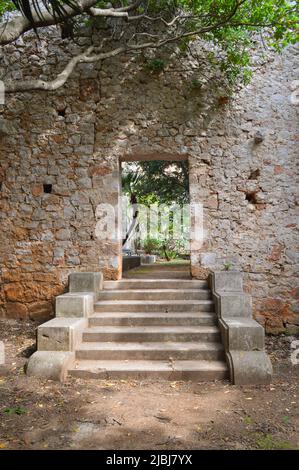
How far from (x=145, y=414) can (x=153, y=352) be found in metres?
0.98

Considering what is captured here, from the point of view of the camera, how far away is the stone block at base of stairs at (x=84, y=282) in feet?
15.6

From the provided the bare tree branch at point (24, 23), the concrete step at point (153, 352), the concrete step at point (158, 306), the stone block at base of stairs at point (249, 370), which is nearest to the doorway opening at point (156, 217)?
the concrete step at point (158, 306)

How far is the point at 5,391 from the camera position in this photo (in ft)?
10.5

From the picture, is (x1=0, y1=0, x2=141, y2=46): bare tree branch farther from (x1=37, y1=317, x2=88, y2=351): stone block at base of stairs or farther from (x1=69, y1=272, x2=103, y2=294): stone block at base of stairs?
(x1=69, y1=272, x2=103, y2=294): stone block at base of stairs

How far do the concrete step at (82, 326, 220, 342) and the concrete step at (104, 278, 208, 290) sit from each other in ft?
3.04

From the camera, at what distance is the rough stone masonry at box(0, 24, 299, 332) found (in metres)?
5.09

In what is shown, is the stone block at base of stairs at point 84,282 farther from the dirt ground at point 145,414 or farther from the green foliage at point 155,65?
the green foliage at point 155,65

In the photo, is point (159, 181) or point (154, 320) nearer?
point (154, 320)

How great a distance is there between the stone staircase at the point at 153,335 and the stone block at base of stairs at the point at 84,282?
15 centimetres

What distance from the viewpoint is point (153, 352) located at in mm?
3746

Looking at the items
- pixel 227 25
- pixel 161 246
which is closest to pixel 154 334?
pixel 227 25

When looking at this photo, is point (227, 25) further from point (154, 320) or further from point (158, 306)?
point (154, 320)

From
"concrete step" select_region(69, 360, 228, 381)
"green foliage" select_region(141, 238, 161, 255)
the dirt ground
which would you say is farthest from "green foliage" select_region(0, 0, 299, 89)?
"green foliage" select_region(141, 238, 161, 255)

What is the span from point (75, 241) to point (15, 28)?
291cm
